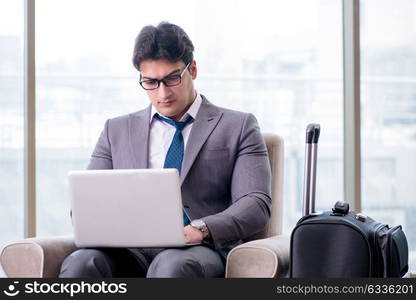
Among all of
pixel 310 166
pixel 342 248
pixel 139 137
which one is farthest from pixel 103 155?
pixel 342 248

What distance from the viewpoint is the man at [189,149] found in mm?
2455

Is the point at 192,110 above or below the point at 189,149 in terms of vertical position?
above

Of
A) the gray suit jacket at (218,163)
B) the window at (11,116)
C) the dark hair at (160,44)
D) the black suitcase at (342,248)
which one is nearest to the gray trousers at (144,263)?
the gray suit jacket at (218,163)

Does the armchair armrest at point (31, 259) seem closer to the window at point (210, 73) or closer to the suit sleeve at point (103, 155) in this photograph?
the suit sleeve at point (103, 155)

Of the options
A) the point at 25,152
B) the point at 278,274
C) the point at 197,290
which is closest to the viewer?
the point at 197,290

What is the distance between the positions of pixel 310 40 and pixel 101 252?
2.19 m

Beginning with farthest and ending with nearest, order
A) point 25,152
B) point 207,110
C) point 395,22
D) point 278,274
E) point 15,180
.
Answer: point 395,22, point 15,180, point 25,152, point 207,110, point 278,274

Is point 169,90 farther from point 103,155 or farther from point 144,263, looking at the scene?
point 144,263

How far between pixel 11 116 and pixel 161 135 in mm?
1188

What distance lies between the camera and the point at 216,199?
2596 millimetres

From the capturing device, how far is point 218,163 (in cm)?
260

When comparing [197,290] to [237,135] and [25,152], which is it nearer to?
[237,135]

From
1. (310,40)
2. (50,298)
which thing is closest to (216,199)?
(50,298)

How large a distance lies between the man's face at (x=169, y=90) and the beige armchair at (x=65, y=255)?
559 millimetres
